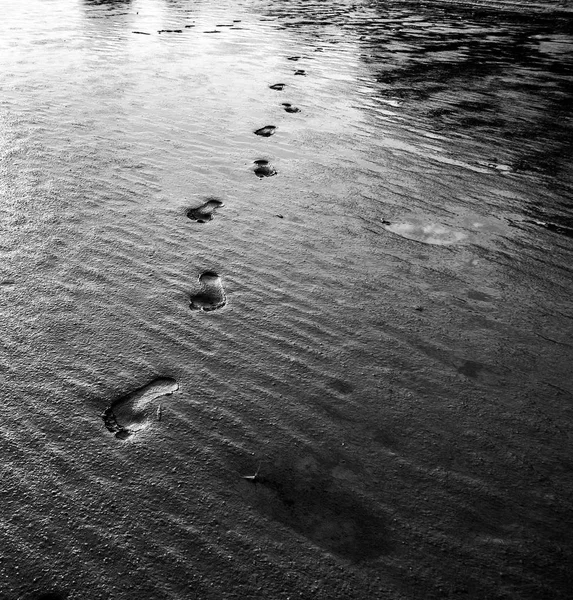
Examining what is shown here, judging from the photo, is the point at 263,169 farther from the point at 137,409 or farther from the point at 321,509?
the point at 321,509

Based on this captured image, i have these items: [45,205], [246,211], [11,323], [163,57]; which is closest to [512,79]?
[163,57]

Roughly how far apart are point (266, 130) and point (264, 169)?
1.03 meters

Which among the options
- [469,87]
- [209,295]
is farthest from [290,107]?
[209,295]

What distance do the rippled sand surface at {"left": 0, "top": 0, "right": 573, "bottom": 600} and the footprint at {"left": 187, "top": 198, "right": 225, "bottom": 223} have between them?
3 centimetres

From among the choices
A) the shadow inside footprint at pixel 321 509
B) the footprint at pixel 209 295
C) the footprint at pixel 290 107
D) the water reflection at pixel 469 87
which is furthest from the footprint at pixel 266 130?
the shadow inside footprint at pixel 321 509

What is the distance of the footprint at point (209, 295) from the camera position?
8.85 ft

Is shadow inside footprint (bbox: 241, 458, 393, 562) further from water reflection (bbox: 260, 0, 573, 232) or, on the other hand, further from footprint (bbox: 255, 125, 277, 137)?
footprint (bbox: 255, 125, 277, 137)

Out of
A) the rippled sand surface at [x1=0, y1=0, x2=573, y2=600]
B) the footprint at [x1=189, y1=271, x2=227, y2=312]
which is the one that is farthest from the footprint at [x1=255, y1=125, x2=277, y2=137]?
the footprint at [x1=189, y1=271, x2=227, y2=312]

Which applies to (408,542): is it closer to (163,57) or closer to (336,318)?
(336,318)

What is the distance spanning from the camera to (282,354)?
237 centimetres

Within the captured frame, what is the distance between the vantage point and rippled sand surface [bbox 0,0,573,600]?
1565mm

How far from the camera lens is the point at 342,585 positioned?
148 cm

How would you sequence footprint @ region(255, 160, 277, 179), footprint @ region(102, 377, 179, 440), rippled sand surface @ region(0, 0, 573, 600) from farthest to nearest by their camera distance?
footprint @ region(255, 160, 277, 179) → footprint @ region(102, 377, 179, 440) → rippled sand surface @ region(0, 0, 573, 600)

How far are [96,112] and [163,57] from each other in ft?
11.2
